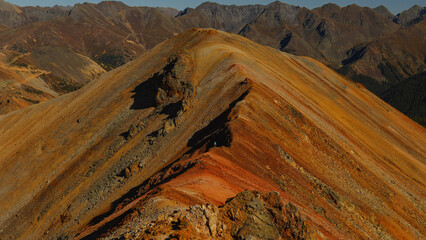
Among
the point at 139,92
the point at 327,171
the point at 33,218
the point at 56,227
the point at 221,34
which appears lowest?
the point at 33,218

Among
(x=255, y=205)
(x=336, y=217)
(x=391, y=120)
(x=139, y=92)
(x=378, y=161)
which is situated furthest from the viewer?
(x=391, y=120)

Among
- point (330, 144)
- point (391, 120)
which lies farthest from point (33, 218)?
point (391, 120)

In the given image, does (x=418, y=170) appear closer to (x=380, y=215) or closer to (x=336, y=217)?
Answer: (x=380, y=215)

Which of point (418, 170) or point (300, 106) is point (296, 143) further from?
point (418, 170)

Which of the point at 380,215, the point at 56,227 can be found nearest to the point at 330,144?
the point at 380,215

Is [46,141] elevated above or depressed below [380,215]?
below

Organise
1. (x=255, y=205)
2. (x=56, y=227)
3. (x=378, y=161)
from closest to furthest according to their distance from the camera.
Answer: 1. (x=255, y=205)
2. (x=56, y=227)
3. (x=378, y=161)

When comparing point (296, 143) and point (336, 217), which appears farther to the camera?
point (296, 143)
